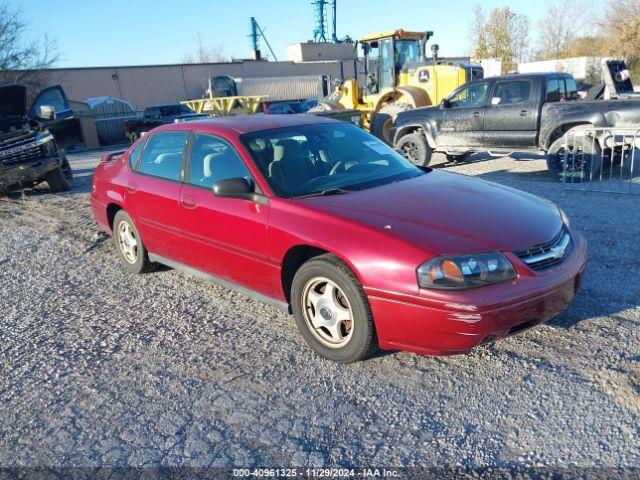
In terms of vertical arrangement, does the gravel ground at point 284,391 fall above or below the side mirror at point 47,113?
below

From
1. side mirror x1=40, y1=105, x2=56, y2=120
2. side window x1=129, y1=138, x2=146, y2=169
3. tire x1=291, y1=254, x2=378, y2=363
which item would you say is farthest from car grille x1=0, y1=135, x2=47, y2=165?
tire x1=291, y1=254, x2=378, y2=363

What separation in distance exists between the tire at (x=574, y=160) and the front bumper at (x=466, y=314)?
6356 millimetres

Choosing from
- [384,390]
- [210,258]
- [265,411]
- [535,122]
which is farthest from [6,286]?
[535,122]

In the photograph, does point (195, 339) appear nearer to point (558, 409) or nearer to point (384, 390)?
point (384, 390)

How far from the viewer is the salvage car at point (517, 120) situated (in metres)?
8.91

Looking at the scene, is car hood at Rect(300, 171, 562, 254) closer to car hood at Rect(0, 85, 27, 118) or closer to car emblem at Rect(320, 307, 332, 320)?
car emblem at Rect(320, 307, 332, 320)

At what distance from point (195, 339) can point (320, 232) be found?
1382 millimetres

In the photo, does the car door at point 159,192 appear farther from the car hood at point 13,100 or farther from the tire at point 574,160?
the car hood at point 13,100

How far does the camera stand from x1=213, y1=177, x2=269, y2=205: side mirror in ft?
12.4

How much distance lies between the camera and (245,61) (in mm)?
44312

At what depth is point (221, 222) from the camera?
407 centimetres

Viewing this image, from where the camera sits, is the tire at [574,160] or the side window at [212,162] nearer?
the side window at [212,162]

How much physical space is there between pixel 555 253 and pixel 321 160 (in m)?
1.88

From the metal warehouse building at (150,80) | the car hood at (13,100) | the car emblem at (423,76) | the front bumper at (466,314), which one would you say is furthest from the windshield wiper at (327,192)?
the metal warehouse building at (150,80)
